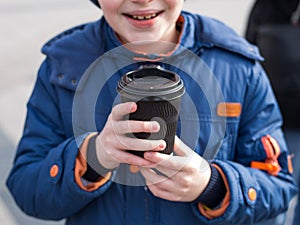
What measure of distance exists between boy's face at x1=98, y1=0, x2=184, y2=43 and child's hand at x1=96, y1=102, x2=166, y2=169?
10.5 inches

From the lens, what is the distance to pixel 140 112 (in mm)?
973

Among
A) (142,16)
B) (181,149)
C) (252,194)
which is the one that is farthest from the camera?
(252,194)

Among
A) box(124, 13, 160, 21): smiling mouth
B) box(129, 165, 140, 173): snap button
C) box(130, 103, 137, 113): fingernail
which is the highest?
box(124, 13, 160, 21): smiling mouth

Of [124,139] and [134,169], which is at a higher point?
[124,139]

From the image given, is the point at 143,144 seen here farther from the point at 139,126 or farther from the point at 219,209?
the point at 219,209

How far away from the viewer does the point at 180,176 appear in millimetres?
1214

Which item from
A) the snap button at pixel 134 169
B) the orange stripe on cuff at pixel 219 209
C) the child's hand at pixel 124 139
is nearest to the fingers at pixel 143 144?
the child's hand at pixel 124 139

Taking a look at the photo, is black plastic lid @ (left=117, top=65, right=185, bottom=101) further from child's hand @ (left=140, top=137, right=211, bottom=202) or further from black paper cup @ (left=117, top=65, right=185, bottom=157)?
child's hand @ (left=140, top=137, right=211, bottom=202)

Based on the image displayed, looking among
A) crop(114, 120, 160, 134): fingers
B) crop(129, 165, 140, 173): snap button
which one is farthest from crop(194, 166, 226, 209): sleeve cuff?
crop(114, 120, 160, 134): fingers

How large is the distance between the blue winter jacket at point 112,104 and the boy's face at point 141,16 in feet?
0.23

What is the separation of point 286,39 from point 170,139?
53.4 inches

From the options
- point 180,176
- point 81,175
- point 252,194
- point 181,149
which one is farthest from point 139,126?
point 252,194

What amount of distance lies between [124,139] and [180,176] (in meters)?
0.23

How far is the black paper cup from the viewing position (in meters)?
0.95
